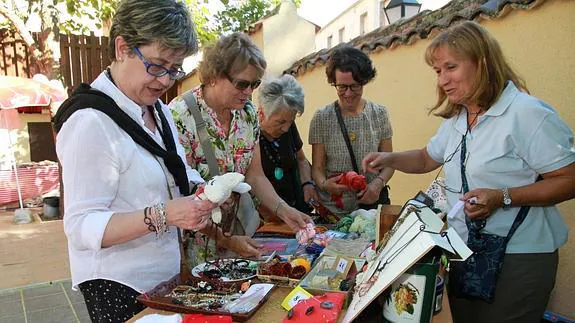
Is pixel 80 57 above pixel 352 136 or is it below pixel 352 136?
above

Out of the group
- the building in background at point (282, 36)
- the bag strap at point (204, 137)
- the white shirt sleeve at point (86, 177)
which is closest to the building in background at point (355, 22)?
the building in background at point (282, 36)

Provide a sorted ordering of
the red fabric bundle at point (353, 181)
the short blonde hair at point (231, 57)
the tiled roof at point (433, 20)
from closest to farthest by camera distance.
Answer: the short blonde hair at point (231, 57)
the red fabric bundle at point (353, 181)
the tiled roof at point (433, 20)

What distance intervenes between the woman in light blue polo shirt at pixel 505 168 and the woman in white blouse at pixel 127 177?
3.42 ft

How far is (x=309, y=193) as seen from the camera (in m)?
2.85

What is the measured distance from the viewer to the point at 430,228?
3.62 ft

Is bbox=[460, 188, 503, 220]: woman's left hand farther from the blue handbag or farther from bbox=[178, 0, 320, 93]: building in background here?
bbox=[178, 0, 320, 93]: building in background

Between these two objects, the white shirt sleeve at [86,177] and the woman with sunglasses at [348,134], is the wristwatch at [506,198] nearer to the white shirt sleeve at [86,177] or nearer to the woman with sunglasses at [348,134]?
the woman with sunglasses at [348,134]

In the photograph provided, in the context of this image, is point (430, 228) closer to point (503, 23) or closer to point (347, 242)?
point (347, 242)

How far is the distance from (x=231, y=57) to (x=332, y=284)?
1.11 meters

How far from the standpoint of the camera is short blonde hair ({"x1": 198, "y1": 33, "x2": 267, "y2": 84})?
1.97m

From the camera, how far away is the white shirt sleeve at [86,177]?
126 centimetres

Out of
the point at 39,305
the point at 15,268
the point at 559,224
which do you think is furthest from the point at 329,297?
the point at 15,268

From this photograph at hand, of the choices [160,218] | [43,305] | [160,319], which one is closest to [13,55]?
[43,305]

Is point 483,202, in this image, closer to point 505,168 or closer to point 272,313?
point 505,168
